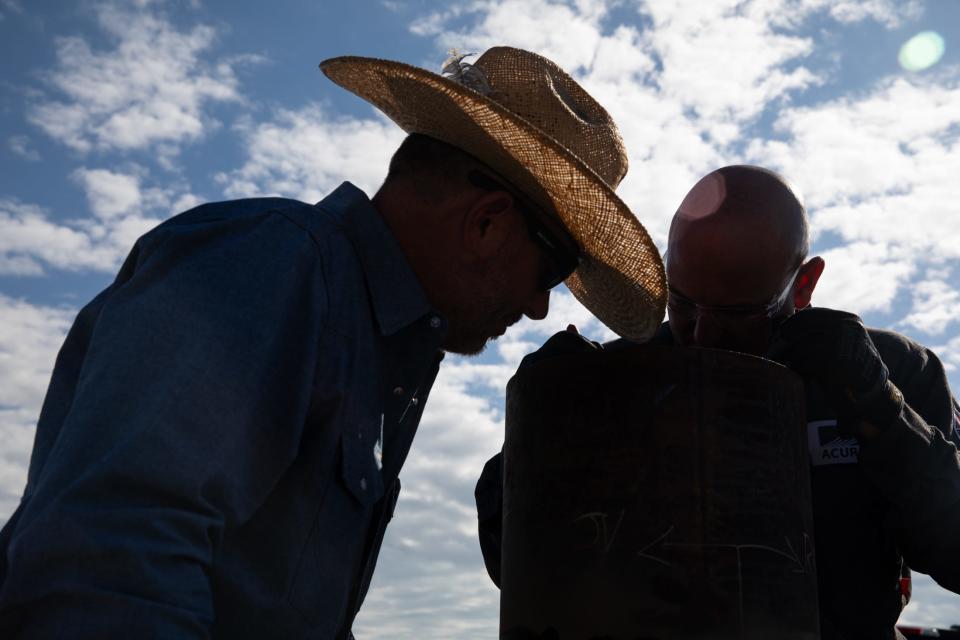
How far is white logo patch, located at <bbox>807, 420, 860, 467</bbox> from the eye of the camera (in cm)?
266

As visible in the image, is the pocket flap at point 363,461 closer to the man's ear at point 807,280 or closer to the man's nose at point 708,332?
the man's nose at point 708,332

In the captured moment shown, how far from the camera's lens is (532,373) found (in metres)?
2.28

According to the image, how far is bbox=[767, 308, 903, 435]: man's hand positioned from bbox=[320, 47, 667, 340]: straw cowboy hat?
0.44m

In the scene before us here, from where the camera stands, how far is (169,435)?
1584 millimetres

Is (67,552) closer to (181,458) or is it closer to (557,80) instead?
(181,458)

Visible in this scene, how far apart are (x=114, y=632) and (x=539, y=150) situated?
1.54 metres

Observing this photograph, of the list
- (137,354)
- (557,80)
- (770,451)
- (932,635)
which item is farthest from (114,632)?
(932,635)

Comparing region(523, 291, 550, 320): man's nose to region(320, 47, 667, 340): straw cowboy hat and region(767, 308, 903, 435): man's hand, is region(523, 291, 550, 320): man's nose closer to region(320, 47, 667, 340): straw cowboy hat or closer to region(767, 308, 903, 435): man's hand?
region(320, 47, 667, 340): straw cowboy hat

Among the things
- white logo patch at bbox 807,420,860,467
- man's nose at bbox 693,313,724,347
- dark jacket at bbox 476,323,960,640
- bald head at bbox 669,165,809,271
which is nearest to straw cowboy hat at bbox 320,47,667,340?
man's nose at bbox 693,313,724,347

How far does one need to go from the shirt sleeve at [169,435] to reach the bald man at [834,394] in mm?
1004

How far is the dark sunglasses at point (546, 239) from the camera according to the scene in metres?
2.54

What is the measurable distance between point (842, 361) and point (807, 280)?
0.85 metres

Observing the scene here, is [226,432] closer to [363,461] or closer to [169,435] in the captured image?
[169,435]

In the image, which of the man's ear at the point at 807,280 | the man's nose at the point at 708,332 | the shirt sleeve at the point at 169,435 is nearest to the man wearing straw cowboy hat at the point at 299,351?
the shirt sleeve at the point at 169,435
